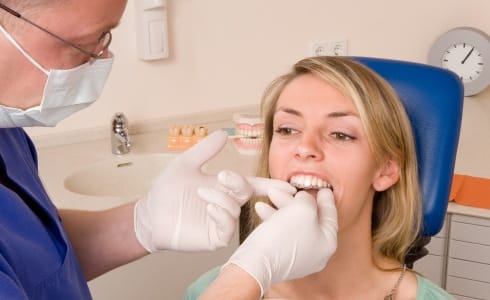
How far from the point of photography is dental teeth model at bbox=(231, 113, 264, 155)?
2195mm

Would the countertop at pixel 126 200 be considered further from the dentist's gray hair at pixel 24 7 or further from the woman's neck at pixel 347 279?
the dentist's gray hair at pixel 24 7

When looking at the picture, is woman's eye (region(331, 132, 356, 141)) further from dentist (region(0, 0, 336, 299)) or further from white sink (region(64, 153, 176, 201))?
white sink (region(64, 153, 176, 201))

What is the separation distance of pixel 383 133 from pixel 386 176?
13 centimetres

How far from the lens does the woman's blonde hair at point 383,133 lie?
4.65 ft

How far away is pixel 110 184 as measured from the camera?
7.23 feet

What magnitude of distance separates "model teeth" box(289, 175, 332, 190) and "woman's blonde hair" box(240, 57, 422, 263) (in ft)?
0.49


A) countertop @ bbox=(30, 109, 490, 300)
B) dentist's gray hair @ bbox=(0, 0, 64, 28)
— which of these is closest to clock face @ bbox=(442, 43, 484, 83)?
countertop @ bbox=(30, 109, 490, 300)

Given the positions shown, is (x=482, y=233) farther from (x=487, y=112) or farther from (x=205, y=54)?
(x=205, y=54)

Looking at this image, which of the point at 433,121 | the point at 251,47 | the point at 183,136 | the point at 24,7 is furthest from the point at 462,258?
the point at 24,7

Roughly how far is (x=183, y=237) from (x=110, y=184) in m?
0.99

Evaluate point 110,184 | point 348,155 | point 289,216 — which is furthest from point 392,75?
point 110,184

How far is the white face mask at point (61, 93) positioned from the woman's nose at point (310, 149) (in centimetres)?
49

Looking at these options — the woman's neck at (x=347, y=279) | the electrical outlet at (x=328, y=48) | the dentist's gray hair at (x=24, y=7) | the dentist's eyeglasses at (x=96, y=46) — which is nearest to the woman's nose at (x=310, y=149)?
the woman's neck at (x=347, y=279)

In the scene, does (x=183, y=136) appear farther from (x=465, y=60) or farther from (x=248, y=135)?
(x=465, y=60)
